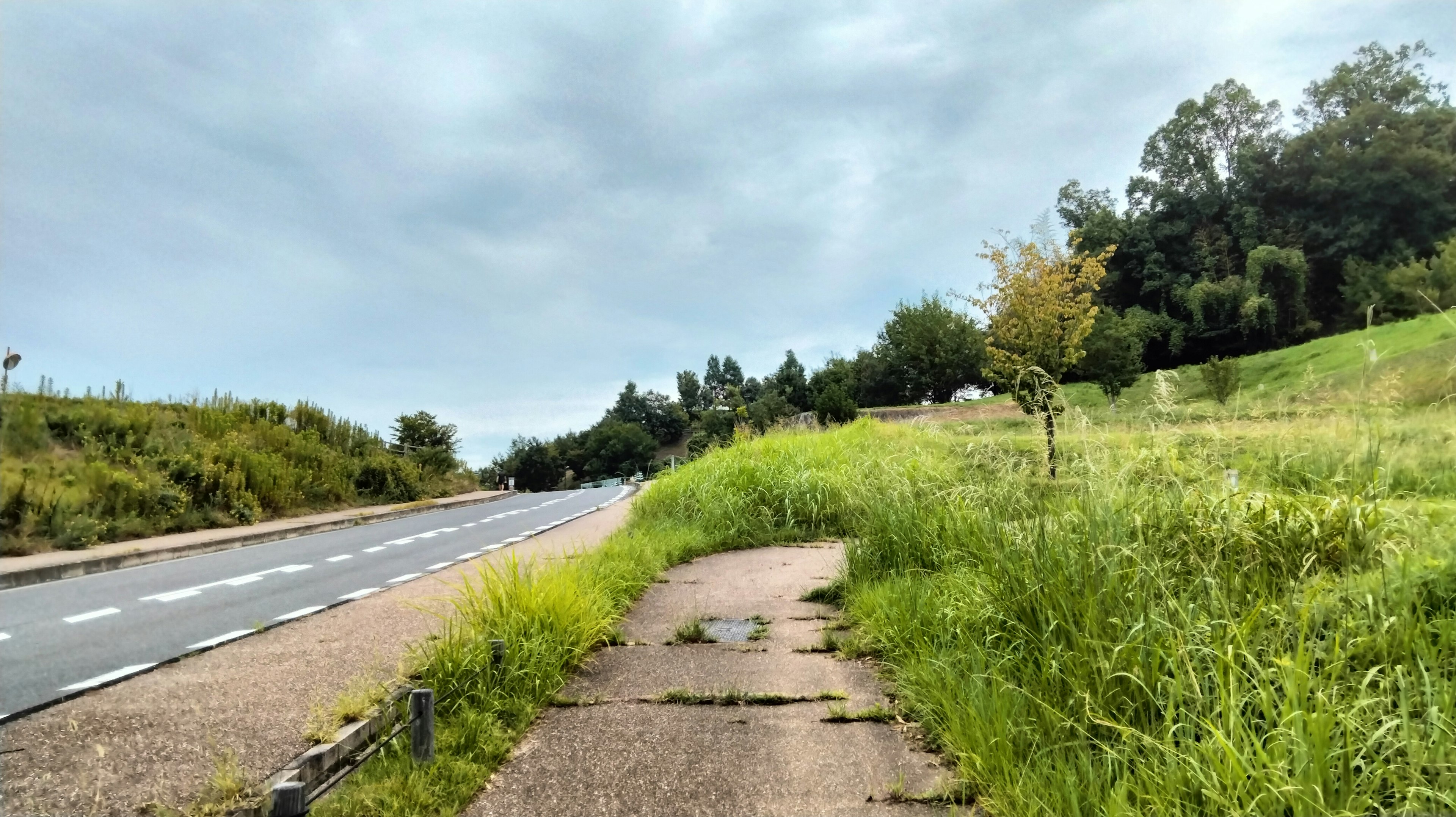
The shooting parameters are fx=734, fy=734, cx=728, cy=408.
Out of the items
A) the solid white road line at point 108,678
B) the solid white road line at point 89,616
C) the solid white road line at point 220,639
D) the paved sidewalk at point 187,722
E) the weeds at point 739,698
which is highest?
the solid white road line at point 89,616

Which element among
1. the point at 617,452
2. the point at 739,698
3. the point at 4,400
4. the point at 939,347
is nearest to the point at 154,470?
the point at 4,400

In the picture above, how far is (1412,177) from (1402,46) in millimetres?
22407

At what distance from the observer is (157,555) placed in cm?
1023

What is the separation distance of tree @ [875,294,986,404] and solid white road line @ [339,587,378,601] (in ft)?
126

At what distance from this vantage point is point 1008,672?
3379 mm

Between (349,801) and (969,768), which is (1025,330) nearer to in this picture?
(969,768)

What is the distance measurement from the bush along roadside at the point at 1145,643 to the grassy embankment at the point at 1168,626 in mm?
14

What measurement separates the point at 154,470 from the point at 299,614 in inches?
417

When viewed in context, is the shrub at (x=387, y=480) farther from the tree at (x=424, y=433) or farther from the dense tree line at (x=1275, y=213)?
the dense tree line at (x=1275, y=213)

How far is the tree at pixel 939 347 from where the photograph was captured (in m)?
43.6

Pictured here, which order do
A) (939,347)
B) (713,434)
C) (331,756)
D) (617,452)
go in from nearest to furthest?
(331,756), (713,434), (939,347), (617,452)

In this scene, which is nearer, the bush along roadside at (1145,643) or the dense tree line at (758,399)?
the bush along roadside at (1145,643)

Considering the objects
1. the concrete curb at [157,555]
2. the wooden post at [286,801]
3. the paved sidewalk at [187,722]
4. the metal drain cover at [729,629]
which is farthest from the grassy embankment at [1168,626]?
the concrete curb at [157,555]

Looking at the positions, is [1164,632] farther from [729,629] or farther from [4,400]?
[4,400]
